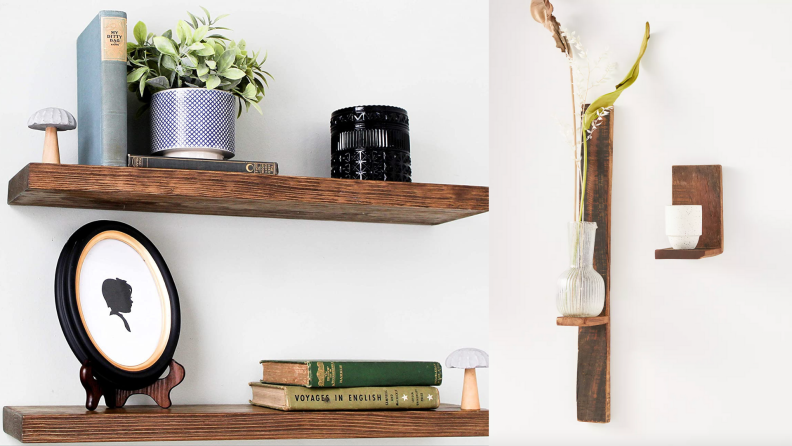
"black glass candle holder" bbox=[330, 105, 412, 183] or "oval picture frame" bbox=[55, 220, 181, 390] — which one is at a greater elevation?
"black glass candle holder" bbox=[330, 105, 412, 183]

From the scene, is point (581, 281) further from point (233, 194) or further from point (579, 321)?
point (233, 194)

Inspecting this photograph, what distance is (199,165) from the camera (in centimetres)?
79

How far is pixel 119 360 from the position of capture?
2.69 feet

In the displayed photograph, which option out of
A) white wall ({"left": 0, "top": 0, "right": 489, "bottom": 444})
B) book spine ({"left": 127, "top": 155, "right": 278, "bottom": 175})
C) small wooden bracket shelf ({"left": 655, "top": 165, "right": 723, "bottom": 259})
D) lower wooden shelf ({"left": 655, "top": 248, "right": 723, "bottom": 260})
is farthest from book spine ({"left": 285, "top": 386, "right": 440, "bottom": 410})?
small wooden bracket shelf ({"left": 655, "top": 165, "right": 723, "bottom": 259})

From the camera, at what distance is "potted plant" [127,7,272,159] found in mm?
806

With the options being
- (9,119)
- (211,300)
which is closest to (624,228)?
(211,300)

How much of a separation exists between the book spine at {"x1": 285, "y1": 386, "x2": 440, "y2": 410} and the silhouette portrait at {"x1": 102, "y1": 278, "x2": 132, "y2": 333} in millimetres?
227

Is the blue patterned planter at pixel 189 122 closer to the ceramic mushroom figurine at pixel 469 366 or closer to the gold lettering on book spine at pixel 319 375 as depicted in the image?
A: the gold lettering on book spine at pixel 319 375

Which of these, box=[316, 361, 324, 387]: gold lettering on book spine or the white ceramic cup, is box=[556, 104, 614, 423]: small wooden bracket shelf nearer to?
the white ceramic cup

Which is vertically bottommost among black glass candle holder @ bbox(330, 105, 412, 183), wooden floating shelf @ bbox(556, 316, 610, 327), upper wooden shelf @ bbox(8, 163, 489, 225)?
wooden floating shelf @ bbox(556, 316, 610, 327)

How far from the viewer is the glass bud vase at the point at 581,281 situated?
1166 millimetres

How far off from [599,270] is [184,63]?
831 mm

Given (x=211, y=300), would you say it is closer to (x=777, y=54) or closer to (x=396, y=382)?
(x=396, y=382)

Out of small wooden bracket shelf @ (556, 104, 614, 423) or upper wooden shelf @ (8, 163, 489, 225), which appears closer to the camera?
upper wooden shelf @ (8, 163, 489, 225)
